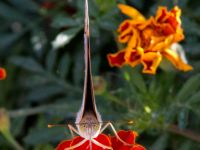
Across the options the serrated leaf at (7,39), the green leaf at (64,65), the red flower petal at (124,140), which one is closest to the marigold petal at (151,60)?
the red flower petal at (124,140)

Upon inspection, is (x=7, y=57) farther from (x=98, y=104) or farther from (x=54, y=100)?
(x=98, y=104)

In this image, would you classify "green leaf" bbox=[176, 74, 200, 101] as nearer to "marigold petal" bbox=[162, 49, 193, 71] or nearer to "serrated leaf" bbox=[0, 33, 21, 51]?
"marigold petal" bbox=[162, 49, 193, 71]

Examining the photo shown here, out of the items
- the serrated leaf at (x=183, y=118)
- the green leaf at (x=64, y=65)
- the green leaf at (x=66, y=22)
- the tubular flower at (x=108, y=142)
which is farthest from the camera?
the green leaf at (x=64, y=65)

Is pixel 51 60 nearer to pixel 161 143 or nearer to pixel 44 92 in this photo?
pixel 44 92

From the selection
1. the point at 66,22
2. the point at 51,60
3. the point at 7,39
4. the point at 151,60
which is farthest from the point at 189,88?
the point at 7,39

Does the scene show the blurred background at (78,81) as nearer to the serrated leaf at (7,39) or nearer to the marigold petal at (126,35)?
the serrated leaf at (7,39)
